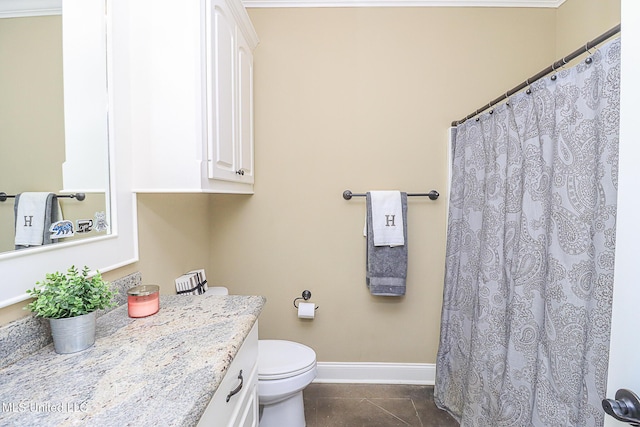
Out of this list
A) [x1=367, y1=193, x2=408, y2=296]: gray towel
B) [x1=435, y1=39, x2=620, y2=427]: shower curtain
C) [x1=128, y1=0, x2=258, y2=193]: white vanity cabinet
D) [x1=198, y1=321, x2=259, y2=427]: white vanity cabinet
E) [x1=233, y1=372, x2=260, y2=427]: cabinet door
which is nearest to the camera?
[x1=198, y1=321, x2=259, y2=427]: white vanity cabinet

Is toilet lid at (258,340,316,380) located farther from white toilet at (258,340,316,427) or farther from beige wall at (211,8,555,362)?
beige wall at (211,8,555,362)

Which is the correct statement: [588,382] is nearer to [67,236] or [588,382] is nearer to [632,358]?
[632,358]

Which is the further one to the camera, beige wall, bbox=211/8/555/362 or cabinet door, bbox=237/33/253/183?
beige wall, bbox=211/8/555/362

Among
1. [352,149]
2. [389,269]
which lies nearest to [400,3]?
[352,149]

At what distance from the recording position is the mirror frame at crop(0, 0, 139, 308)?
3.16 ft

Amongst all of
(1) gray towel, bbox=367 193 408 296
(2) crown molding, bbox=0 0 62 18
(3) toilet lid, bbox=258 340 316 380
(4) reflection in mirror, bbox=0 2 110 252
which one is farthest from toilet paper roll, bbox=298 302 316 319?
(2) crown molding, bbox=0 0 62 18

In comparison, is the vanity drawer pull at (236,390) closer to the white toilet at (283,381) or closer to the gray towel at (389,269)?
the white toilet at (283,381)

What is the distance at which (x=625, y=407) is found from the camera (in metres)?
0.53

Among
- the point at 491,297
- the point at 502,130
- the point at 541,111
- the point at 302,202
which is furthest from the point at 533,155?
the point at 302,202

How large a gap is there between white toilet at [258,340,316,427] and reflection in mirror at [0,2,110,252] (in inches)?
37.4

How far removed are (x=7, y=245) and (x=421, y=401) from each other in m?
2.15

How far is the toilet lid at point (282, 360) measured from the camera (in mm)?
1410

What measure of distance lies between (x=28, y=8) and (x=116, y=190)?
0.58 m

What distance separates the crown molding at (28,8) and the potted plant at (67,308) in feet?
2.27
